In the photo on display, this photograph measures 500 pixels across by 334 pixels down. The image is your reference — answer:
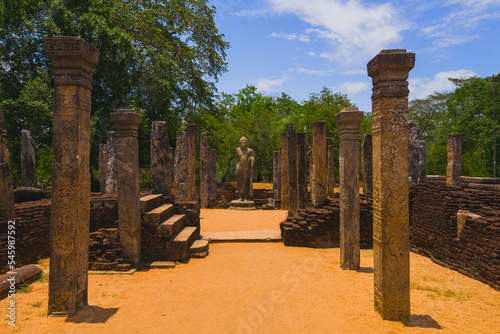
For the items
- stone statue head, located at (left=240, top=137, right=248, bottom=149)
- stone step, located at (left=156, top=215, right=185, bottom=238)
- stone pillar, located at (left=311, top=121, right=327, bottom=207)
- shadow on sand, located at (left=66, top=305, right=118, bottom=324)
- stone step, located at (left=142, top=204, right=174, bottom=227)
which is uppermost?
stone statue head, located at (left=240, top=137, right=248, bottom=149)

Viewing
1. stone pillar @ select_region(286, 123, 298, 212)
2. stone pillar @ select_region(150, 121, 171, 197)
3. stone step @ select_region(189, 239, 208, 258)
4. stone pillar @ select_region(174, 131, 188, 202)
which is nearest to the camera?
stone step @ select_region(189, 239, 208, 258)

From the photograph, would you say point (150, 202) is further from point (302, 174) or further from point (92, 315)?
point (302, 174)

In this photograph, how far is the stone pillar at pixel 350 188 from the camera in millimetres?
6316

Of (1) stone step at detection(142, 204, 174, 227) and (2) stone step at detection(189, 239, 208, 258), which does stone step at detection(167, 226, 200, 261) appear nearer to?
(2) stone step at detection(189, 239, 208, 258)

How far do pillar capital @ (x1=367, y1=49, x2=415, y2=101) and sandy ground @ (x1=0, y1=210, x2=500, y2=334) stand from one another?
3.05m

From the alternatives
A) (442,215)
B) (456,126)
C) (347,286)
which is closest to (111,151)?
(347,286)

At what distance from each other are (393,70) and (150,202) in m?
5.92

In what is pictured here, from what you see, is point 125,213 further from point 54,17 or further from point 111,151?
point 54,17

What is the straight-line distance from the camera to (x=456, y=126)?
26.2 meters

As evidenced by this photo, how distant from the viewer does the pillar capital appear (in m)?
3.80

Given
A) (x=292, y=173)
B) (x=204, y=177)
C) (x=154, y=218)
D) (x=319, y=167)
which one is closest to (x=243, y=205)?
(x=204, y=177)

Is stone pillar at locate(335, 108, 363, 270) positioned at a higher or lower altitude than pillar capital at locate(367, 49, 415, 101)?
lower

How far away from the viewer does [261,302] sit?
4734 millimetres

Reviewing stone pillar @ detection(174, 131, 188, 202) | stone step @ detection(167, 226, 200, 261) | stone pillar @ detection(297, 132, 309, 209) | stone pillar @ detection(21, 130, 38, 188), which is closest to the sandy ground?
stone step @ detection(167, 226, 200, 261)
